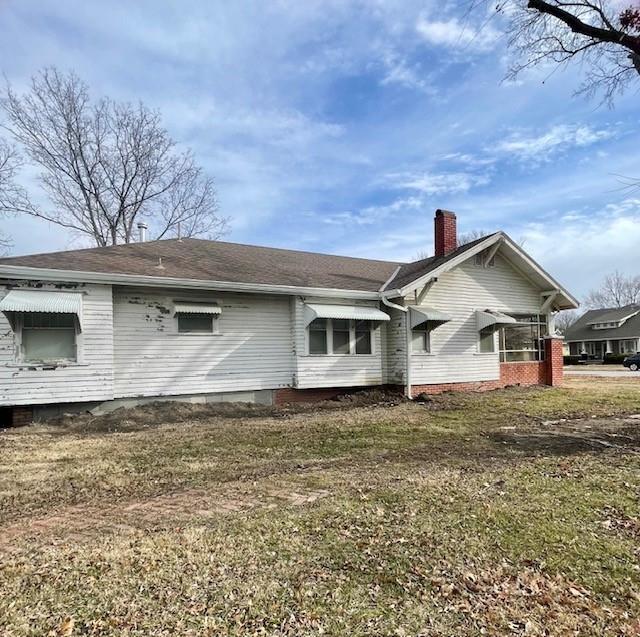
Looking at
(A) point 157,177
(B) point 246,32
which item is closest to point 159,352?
(B) point 246,32

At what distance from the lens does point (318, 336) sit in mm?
13062

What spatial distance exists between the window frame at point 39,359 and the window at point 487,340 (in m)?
11.8

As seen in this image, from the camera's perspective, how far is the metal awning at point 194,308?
435 inches

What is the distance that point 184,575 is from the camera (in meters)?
3.23

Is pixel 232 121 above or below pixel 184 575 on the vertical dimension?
above

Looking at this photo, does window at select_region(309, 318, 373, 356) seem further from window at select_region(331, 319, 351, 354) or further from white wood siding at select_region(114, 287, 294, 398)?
white wood siding at select_region(114, 287, 294, 398)

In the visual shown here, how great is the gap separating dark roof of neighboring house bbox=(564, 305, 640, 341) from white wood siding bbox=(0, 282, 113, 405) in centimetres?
4941

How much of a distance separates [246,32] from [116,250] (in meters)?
6.81

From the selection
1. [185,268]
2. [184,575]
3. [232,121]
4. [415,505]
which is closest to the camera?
[184,575]

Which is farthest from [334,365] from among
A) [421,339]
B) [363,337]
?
[421,339]

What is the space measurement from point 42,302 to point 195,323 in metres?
3.37

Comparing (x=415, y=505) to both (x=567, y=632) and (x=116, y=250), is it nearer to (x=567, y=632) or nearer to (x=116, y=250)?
(x=567, y=632)

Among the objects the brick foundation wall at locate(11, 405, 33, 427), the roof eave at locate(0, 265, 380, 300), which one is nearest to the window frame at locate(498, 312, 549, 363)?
the roof eave at locate(0, 265, 380, 300)

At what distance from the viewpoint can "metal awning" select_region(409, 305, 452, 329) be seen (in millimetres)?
13172
